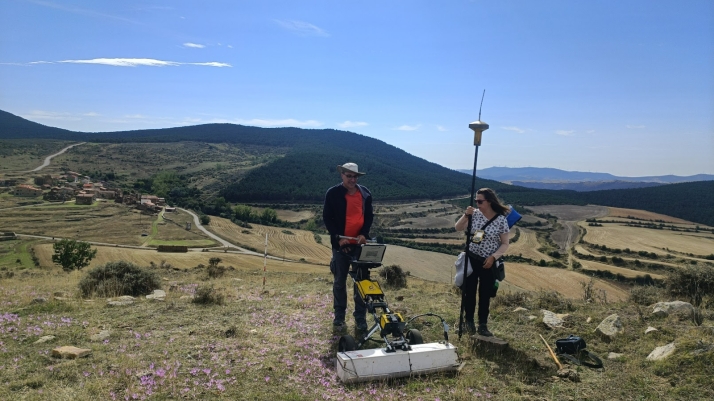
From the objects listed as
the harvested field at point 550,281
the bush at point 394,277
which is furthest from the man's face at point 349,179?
the harvested field at point 550,281

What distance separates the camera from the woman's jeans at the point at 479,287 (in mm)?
5922

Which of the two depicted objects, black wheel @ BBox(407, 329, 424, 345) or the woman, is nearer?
black wheel @ BBox(407, 329, 424, 345)

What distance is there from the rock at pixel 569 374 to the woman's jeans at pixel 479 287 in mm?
1427

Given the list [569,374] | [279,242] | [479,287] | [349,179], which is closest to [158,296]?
[349,179]

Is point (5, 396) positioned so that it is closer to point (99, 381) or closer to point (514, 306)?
point (99, 381)

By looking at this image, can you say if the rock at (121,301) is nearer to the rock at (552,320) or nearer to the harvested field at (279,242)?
the rock at (552,320)

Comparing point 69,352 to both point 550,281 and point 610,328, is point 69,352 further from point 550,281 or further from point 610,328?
point 550,281

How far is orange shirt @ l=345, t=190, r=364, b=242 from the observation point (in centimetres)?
613

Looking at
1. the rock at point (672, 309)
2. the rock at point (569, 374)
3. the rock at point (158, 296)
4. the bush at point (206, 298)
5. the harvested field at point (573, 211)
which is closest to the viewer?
the rock at point (569, 374)

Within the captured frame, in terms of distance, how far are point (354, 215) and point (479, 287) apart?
85.1 inches

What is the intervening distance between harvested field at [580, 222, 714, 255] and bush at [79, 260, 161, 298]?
222 feet

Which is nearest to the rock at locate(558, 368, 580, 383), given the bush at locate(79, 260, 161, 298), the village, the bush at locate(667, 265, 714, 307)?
the bush at locate(667, 265, 714, 307)

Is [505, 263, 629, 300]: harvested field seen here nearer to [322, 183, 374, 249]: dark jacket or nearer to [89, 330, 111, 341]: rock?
[322, 183, 374, 249]: dark jacket

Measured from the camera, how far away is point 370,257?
557 centimetres
